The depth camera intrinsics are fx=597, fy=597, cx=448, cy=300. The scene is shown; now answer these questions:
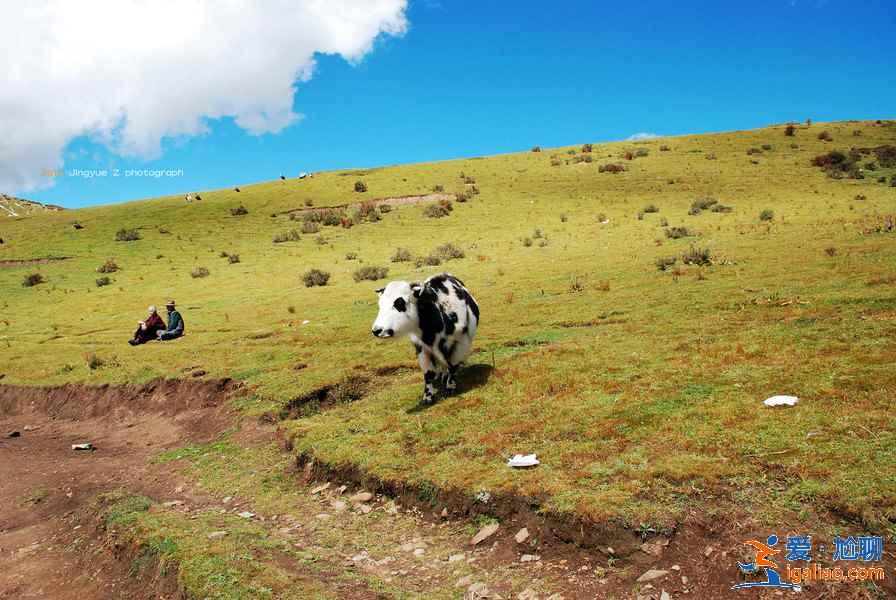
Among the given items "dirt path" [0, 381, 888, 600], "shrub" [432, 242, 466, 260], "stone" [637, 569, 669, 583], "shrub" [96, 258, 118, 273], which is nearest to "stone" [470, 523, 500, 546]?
"dirt path" [0, 381, 888, 600]

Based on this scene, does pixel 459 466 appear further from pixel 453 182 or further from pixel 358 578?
pixel 453 182

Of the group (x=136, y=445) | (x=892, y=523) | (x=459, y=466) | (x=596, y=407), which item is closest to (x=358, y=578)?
(x=459, y=466)

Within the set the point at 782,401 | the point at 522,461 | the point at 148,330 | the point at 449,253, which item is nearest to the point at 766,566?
the point at 522,461

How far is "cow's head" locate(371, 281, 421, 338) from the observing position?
10633mm

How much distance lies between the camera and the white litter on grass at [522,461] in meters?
8.62

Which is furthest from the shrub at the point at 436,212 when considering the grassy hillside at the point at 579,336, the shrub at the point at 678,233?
the shrub at the point at 678,233

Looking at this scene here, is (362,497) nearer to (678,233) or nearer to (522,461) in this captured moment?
(522,461)

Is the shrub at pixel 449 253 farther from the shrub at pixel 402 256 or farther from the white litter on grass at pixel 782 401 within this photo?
the white litter on grass at pixel 782 401

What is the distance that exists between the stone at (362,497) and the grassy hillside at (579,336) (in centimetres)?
36

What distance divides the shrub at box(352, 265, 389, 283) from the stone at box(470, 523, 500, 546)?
25698 millimetres

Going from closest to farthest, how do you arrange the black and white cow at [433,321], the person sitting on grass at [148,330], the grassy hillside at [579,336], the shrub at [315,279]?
the grassy hillside at [579,336]
the black and white cow at [433,321]
the person sitting on grass at [148,330]
the shrub at [315,279]

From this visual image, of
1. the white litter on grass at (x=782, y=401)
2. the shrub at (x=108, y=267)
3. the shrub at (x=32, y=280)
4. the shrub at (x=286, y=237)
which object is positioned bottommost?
the white litter on grass at (x=782, y=401)

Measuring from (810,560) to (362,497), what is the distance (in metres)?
6.08

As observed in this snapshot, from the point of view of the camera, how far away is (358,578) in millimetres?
Result: 7164
